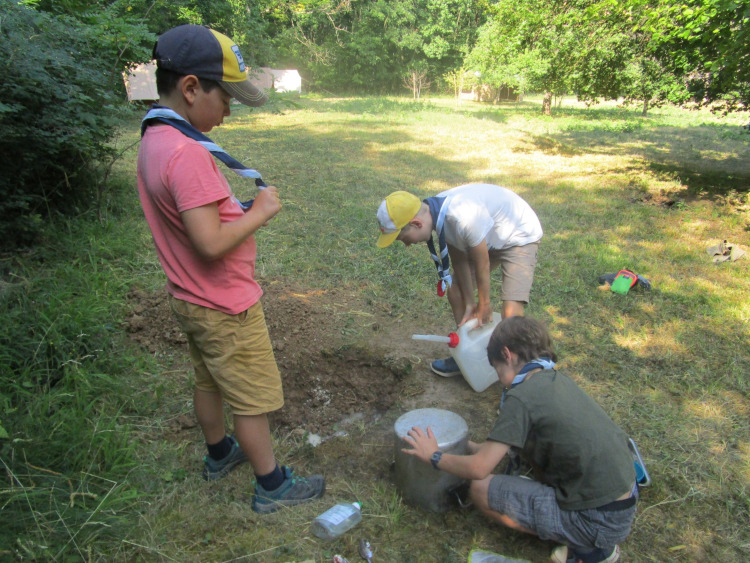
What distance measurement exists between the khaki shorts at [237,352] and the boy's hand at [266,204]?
0.38m

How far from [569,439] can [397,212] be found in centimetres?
129

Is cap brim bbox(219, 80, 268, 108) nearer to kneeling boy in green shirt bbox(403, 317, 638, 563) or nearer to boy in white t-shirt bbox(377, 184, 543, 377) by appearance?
boy in white t-shirt bbox(377, 184, 543, 377)

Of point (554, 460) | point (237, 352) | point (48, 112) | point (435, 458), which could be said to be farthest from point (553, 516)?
point (48, 112)

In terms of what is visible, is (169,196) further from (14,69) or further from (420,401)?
(14,69)

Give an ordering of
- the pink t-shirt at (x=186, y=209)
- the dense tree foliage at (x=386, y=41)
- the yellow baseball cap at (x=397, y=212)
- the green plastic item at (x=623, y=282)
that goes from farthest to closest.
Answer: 1. the dense tree foliage at (x=386, y=41)
2. the green plastic item at (x=623, y=282)
3. the yellow baseball cap at (x=397, y=212)
4. the pink t-shirt at (x=186, y=209)

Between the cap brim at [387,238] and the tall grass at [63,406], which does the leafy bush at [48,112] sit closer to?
the tall grass at [63,406]

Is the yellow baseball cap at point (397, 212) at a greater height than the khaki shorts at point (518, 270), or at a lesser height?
greater

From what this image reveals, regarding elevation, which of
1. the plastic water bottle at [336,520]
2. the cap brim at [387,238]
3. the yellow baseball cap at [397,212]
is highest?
the yellow baseball cap at [397,212]

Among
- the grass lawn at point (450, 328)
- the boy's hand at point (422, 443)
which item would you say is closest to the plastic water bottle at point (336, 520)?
the grass lawn at point (450, 328)

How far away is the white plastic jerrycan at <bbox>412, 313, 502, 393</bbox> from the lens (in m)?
2.77

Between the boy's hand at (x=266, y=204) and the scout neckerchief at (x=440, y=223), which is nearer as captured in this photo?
the boy's hand at (x=266, y=204)

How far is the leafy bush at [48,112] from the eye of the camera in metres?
3.41

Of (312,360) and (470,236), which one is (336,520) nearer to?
(312,360)

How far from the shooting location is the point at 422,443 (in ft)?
6.32
